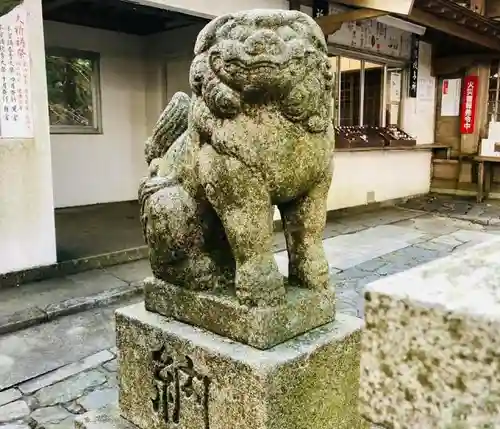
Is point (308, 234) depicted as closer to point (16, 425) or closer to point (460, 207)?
point (16, 425)

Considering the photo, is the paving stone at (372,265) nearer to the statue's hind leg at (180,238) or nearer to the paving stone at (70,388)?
the paving stone at (70,388)

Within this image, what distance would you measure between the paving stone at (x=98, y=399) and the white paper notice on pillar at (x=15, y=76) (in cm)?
281

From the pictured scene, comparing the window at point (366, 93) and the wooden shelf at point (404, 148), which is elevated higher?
the window at point (366, 93)

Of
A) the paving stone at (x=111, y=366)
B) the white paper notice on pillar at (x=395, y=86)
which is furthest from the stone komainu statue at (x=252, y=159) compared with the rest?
the white paper notice on pillar at (x=395, y=86)

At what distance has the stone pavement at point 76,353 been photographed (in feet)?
9.37

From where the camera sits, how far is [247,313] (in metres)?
1.78

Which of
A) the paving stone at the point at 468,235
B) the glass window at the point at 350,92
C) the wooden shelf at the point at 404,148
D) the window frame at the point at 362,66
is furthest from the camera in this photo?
the glass window at the point at 350,92

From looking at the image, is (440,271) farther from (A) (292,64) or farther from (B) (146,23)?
(B) (146,23)

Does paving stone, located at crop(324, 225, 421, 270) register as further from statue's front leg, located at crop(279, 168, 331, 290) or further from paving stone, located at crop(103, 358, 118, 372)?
statue's front leg, located at crop(279, 168, 331, 290)

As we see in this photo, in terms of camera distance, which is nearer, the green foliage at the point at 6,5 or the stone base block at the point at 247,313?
the stone base block at the point at 247,313

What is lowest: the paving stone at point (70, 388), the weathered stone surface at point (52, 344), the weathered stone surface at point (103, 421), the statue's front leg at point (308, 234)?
the weathered stone surface at point (52, 344)

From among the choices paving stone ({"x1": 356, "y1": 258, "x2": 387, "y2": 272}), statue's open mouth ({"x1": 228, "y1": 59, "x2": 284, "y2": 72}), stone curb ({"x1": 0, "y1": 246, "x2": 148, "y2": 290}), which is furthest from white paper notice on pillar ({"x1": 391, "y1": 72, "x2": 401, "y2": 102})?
statue's open mouth ({"x1": 228, "y1": 59, "x2": 284, "y2": 72})

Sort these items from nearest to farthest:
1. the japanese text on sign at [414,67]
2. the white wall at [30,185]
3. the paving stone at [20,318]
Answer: the paving stone at [20,318] < the white wall at [30,185] < the japanese text on sign at [414,67]

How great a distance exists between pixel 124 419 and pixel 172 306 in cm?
60
